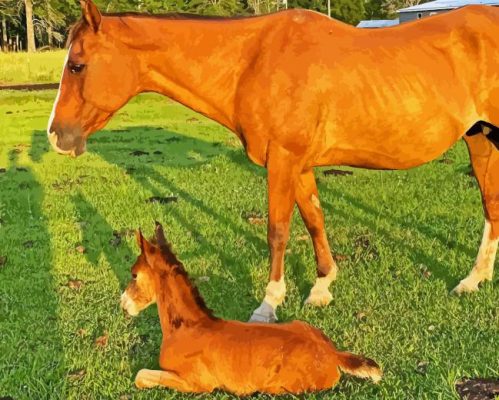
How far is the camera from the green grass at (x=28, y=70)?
99.8 feet

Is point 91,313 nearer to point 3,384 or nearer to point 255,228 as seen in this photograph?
point 3,384

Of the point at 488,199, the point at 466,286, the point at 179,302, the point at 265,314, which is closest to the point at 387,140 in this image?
the point at 488,199

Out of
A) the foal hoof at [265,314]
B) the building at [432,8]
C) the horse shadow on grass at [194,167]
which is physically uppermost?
the foal hoof at [265,314]

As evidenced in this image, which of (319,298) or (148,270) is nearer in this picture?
(148,270)

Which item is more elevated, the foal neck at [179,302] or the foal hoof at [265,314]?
the foal neck at [179,302]

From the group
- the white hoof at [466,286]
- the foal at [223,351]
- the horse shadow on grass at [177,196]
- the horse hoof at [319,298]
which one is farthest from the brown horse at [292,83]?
the foal at [223,351]

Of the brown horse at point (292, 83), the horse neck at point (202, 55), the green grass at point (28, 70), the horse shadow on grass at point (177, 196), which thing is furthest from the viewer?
the green grass at point (28, 70)

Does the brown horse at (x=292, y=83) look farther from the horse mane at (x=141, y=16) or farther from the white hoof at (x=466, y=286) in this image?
the white hoof at (x=466, y=286)

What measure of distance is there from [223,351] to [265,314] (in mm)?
1415

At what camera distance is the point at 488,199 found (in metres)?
6.06

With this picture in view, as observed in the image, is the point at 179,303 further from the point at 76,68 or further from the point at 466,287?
the point at 466,287

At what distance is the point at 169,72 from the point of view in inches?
202

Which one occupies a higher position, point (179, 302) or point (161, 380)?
point (179, 302)

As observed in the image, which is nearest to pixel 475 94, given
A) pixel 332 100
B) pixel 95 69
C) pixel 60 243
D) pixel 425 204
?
pixel 332 100
